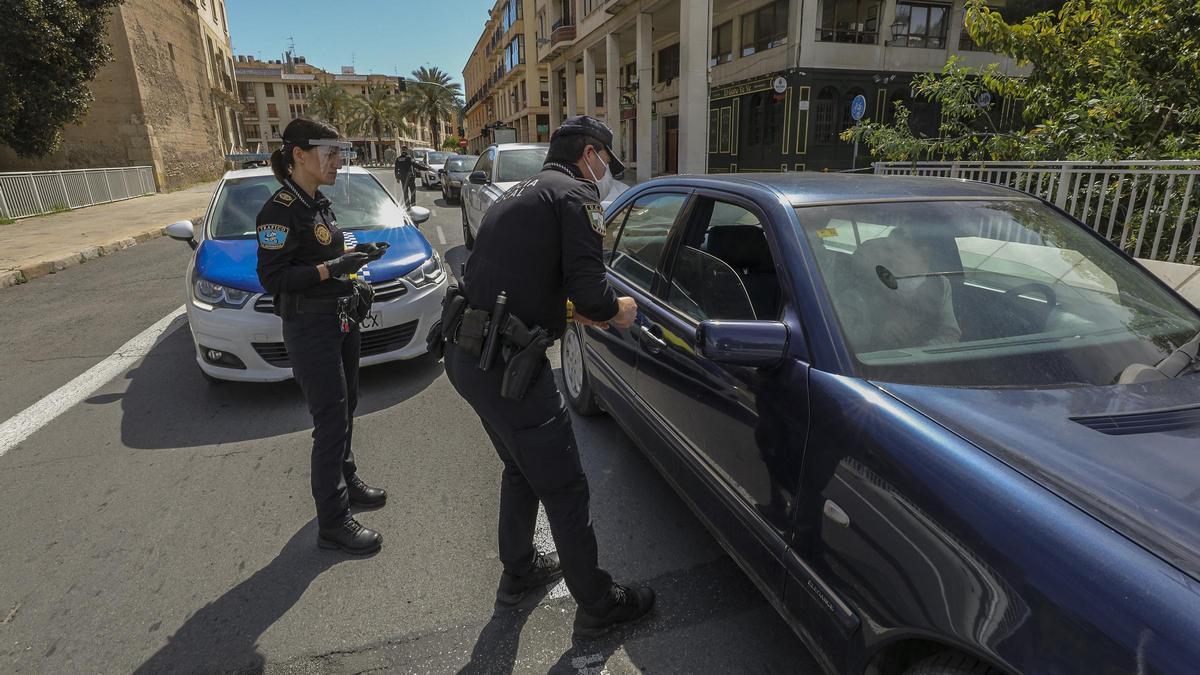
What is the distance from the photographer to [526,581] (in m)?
2.46

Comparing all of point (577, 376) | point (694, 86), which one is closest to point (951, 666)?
point (577, 376)

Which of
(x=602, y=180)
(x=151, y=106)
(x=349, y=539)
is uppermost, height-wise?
(x=151, y=106)

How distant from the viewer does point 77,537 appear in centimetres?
291

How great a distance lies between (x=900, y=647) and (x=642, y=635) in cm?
102

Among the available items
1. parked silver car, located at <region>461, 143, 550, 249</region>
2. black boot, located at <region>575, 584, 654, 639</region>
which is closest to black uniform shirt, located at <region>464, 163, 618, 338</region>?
black boot, located at <region>575, 584, 654, 639</region>

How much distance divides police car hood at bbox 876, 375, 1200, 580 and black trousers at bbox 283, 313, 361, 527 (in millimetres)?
2203

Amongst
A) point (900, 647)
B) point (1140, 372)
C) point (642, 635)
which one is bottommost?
point (642, 635)

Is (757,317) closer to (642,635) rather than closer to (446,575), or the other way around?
(642,635)

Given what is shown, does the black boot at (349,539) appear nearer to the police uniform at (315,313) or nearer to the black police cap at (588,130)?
the police uniform at (315,313)

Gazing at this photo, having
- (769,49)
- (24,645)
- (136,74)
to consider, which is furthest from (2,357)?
(136,74)

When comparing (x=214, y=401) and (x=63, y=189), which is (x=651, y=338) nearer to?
(x=214, y=401)

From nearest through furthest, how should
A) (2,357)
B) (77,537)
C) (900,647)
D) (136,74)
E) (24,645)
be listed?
(900,647), (24,645), (77,537), (2,357), (136,74)

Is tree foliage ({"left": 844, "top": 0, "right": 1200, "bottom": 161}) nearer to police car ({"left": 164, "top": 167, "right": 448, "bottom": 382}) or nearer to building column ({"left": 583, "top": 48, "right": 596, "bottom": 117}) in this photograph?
police car ({"left": 164, "top": 167, "right": 448, "bottom": 382})

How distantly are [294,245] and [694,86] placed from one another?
62.7 feet
